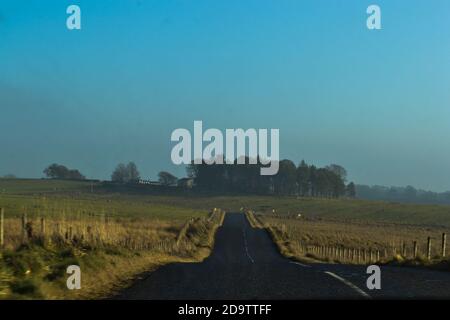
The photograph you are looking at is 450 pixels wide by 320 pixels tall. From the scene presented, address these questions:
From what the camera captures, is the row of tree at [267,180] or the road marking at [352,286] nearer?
the road marking at [352,286]

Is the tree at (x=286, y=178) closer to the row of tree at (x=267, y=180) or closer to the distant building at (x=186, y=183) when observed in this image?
the row of tree at (x=267, y=180)

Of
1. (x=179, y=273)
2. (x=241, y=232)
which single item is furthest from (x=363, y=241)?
(x=179, y=273)

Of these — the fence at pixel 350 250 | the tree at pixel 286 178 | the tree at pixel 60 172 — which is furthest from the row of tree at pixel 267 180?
the fence at pixel 350 250

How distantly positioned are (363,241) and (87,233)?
3701 centimetres

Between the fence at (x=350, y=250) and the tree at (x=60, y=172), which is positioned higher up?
the tree at (x=60, y=172)

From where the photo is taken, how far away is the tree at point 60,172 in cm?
18488

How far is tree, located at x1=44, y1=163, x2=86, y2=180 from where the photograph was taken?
18488 cm

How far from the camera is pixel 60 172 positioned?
190m

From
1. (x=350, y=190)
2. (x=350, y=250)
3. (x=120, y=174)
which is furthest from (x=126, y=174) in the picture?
(x=350, y=250)

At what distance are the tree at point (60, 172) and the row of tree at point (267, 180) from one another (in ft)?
127

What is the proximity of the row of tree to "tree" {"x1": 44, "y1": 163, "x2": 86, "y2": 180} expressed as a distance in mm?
38588

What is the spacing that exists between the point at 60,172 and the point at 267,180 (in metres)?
64.1
